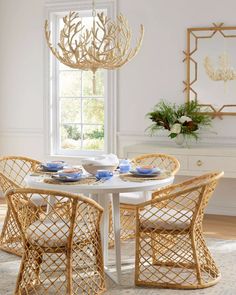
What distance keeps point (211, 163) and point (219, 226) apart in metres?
0.58

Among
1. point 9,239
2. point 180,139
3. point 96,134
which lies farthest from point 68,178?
point 96,134

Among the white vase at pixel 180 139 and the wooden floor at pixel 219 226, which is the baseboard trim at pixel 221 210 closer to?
the wooden floor at pixel 219 226

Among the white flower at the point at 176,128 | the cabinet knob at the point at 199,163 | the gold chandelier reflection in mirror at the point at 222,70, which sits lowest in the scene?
the cabinet knob at the point at 199,163

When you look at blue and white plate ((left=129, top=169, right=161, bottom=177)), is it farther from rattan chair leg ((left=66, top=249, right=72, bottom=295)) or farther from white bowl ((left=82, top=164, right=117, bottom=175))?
rattan chair leg ((left=66, top=249, right=72, bottom=295))

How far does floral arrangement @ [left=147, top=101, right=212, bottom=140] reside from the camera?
546 cm

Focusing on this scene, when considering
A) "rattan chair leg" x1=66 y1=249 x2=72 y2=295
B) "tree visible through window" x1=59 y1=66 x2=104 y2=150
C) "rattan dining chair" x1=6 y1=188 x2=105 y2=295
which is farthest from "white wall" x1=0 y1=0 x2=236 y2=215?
"rattan chair leg" x1=66 y1=249 x2=72 y2=295

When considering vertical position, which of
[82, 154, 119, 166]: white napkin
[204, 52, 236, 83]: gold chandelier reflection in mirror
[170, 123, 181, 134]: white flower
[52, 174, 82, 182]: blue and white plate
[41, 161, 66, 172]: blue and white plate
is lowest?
[52, 174, 82, 182]: blue and white plate

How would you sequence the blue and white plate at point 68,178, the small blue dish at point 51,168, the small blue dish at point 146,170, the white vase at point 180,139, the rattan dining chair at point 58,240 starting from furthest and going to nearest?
the white vase at point 180,139 → the small blue dish at point 51,168 → the small blue dish at point 146,170 → the blue and white plate at point 68,178 → the rattan dining chair at point 58,240

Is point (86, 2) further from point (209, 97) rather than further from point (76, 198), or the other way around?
point (76, 198)

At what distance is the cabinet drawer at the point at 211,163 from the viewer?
523 cm

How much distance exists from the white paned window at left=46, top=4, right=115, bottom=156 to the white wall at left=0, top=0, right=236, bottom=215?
0.43ft

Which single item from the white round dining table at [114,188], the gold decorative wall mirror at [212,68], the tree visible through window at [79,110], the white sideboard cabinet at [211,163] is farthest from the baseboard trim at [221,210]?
the white round dining table at [114,188]

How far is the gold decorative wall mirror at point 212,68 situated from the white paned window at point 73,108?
3.37 ft

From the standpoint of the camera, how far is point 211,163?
5.29 metres
